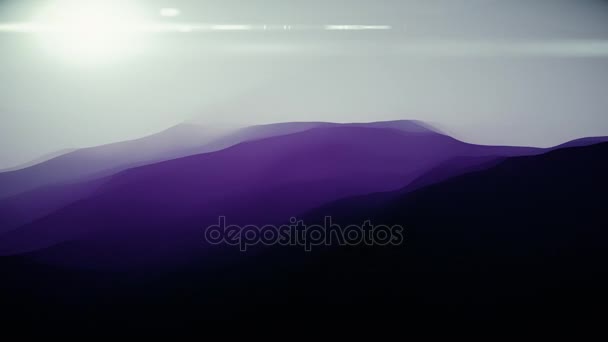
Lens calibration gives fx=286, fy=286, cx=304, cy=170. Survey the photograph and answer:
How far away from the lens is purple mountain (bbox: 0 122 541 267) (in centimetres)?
129

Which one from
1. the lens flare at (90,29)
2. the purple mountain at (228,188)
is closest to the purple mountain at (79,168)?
the purple mountain at (228,188)

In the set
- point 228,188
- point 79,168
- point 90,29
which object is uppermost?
point 90,29

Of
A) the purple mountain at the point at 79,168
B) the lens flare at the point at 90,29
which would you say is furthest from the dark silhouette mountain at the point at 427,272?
the lens flare at the point at 90,29

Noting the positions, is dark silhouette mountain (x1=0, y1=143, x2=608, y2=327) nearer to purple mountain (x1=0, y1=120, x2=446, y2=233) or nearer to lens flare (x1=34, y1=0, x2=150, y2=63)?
purple mountain (x1=0, y1=120, x2=446, y2=233)

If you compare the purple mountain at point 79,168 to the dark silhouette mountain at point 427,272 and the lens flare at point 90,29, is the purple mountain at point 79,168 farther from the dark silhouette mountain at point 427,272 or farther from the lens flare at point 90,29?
the lens flare at point 90,29

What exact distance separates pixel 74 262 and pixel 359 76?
1576 mm

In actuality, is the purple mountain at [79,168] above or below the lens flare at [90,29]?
below

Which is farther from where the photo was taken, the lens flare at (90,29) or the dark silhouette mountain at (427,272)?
the lens flare at (90,29)

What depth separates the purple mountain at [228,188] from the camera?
129cm

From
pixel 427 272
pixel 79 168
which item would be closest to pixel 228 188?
pixel 79 168

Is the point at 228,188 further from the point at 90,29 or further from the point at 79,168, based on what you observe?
the point at 90,29

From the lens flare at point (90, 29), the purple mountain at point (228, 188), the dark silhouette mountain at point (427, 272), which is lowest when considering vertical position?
the dark silhouette mountain at point (427, 272)

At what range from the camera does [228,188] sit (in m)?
1.33

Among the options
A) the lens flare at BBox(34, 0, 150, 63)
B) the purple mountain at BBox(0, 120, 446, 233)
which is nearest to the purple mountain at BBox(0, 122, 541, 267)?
the purple mountain at BBox(0, 120, 446, 233)
